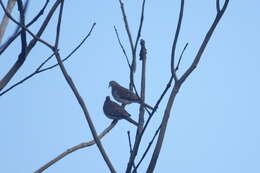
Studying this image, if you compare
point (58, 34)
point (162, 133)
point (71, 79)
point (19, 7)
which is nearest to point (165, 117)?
point (162, 133)

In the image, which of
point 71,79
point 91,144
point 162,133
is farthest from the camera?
point 91,144

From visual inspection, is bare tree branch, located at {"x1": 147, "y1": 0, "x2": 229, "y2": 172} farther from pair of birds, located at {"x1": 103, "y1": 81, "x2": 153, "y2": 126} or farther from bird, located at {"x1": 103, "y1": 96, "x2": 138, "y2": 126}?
bird, located at {"x1": 103, "y1": 96, "x2": 138, "y2": 126}

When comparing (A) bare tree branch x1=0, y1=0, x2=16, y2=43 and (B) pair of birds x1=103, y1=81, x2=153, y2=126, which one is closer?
(A) bare tree branch x1=0, y1=0, x2=16, y2=43

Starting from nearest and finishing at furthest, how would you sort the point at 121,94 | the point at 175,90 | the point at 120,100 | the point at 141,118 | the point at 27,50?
1. the point at 175,90
2. the point at 27,50
3. the point at 141,118
4. the point at 121,94
5. the point at 120,100

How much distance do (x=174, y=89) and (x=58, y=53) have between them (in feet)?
2.09

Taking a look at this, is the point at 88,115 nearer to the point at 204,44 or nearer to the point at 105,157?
the point at 105,157

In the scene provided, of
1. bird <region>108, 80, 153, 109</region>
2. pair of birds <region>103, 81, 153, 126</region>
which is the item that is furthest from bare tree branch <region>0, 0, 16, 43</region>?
bird <region>108, 80, 153, 109</region>

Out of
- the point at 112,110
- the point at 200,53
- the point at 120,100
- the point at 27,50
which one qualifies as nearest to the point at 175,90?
the point at 200,53

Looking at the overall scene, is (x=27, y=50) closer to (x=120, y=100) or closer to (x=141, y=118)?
(x=141, y=118)

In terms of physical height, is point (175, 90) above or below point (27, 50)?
below

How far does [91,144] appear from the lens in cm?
315

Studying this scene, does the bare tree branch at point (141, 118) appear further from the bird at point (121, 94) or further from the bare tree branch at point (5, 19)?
the bird at point (121, 94)

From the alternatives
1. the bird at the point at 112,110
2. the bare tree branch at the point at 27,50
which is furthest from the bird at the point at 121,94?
the bare tree branch at the point at 27,50

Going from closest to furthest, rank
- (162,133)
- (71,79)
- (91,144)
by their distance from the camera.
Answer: (162,133) < (71,79) < (91,144)
